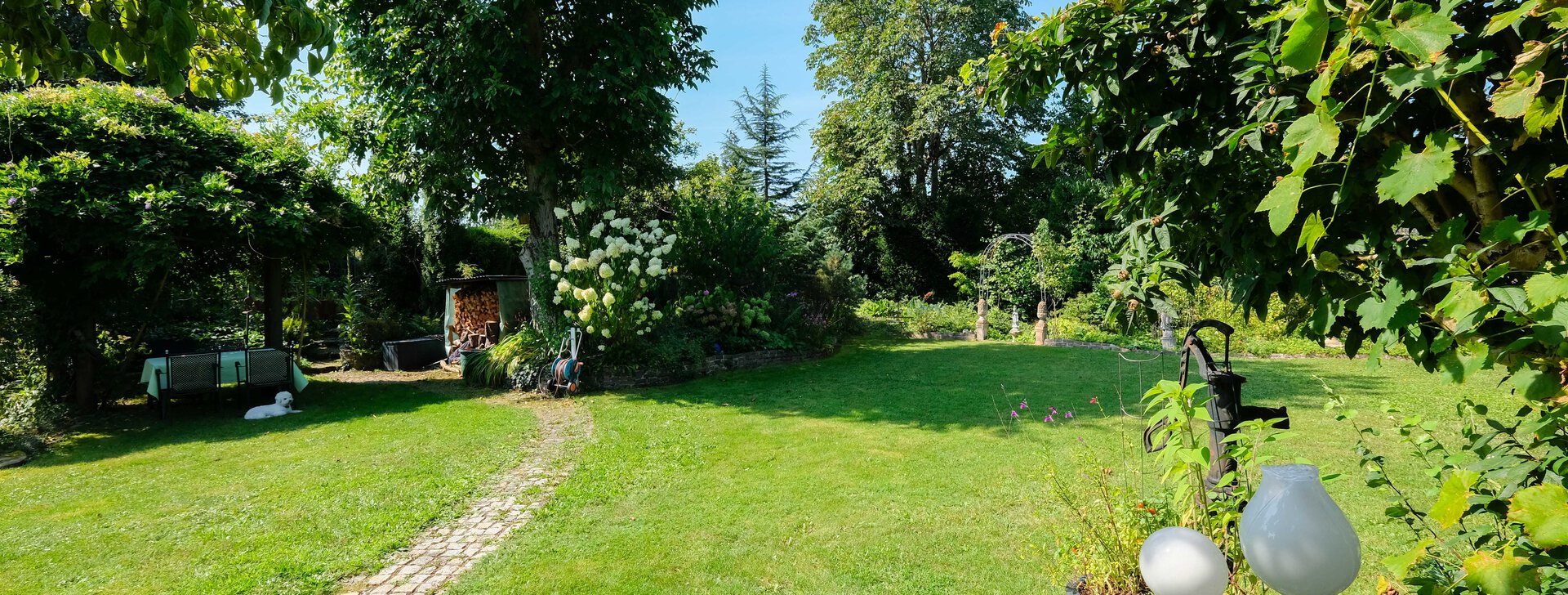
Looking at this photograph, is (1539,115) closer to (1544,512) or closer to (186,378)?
(1544,512)

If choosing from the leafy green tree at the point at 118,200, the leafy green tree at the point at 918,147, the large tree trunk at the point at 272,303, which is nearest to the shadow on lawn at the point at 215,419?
the large tree trunk at the point at 272,303

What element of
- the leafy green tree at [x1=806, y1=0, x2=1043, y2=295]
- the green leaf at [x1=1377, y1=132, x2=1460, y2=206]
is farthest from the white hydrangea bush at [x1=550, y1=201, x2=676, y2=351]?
the leafy green tree at [x1=806, y1=0, x2=1043, y2=295]

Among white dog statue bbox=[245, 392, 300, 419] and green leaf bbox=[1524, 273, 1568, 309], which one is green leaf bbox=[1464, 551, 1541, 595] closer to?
green leaf bbox=[1524, 273, 1568, 309]

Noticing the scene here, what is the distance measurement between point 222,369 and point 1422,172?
31.5 feet

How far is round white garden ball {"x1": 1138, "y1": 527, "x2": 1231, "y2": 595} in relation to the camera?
163cm

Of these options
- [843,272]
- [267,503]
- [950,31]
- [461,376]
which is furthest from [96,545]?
[950,31]

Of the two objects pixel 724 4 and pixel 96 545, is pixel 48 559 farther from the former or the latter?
pixel 724 4

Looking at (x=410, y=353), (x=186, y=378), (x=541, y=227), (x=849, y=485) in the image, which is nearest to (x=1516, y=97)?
(x=849, y=485)

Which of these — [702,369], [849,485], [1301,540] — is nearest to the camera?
[1301,540]

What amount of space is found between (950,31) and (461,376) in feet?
52.0

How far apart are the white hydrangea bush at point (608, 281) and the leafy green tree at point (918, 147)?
466 inches

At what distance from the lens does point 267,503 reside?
438 centimetres

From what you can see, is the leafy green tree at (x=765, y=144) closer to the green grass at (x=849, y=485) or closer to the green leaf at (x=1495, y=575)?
the green grass at (x=849, y=485)

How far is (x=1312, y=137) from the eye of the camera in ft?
3.08
